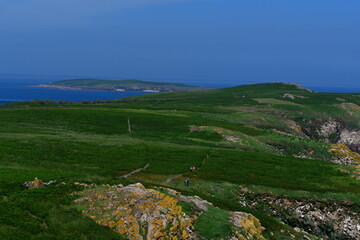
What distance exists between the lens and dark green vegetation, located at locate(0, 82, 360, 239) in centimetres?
2906

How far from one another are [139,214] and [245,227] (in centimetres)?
1062

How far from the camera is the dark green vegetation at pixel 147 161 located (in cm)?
2906

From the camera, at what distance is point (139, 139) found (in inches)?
3127

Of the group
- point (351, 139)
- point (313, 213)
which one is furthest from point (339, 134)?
point (313, 213)

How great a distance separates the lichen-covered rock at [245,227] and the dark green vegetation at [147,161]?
46.1 inches

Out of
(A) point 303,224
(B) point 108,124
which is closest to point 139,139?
(B) point 108,124

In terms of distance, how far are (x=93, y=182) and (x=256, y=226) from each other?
1921cm

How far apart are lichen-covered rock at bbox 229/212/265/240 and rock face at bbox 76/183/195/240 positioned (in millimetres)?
4431

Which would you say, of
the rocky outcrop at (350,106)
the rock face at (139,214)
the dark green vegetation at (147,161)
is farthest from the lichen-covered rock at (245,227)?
the rocky outcrop at (350,106)

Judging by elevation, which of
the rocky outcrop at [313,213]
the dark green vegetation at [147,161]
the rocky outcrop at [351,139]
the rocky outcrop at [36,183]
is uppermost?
the rocky outcrop at [36,183]

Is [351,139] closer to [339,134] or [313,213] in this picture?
[339,134]

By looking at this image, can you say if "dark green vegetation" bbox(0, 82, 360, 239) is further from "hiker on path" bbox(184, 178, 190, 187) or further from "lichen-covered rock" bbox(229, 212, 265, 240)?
"lichen-covered rock" bbox(229, 212, 265, 240)

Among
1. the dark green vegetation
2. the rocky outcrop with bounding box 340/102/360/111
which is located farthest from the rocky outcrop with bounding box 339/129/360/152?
the rocky outcrop with bounding box 340/102/360/111

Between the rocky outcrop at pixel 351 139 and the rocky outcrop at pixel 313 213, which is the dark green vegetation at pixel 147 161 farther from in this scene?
the rocky outcrop at pixel 351 139
